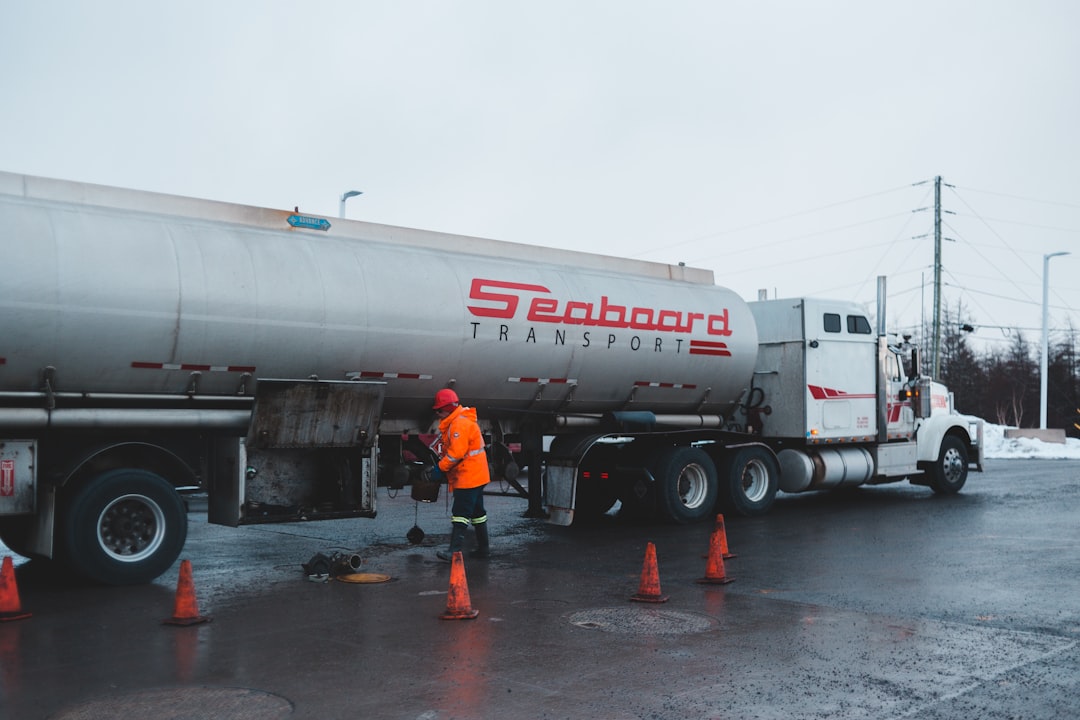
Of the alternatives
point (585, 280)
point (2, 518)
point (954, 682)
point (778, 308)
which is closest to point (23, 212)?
point (2, 518)

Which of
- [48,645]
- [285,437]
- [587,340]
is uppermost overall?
[587,340]

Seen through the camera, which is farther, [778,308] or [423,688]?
[778,308]

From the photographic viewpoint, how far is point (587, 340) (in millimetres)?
14578

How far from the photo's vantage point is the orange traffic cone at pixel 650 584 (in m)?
9.32

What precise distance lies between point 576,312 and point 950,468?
9394 mm

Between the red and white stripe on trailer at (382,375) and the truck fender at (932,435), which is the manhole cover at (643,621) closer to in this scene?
the red and white stripe on trailer at (382,375)

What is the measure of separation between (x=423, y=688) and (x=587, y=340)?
851 cm

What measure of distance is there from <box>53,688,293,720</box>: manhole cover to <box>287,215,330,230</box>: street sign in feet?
22.5

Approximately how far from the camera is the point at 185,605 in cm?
848

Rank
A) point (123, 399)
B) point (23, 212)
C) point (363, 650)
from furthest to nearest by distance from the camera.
Answer: 1. point (123, 399)
2. point (23, 212)
3. point (363, 650)

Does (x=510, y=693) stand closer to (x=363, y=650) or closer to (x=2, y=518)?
(x=363, y=650)

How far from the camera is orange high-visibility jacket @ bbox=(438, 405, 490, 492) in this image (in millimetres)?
11797

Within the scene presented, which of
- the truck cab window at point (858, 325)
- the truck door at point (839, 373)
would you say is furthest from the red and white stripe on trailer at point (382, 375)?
the truck cab window at point (858, 325)

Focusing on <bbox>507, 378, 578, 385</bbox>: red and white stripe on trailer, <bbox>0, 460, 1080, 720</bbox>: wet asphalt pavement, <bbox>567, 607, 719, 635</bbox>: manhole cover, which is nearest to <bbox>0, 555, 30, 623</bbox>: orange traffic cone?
<bbox>0, 460, 1080, 720</bbox>: wet asphalt pavement
